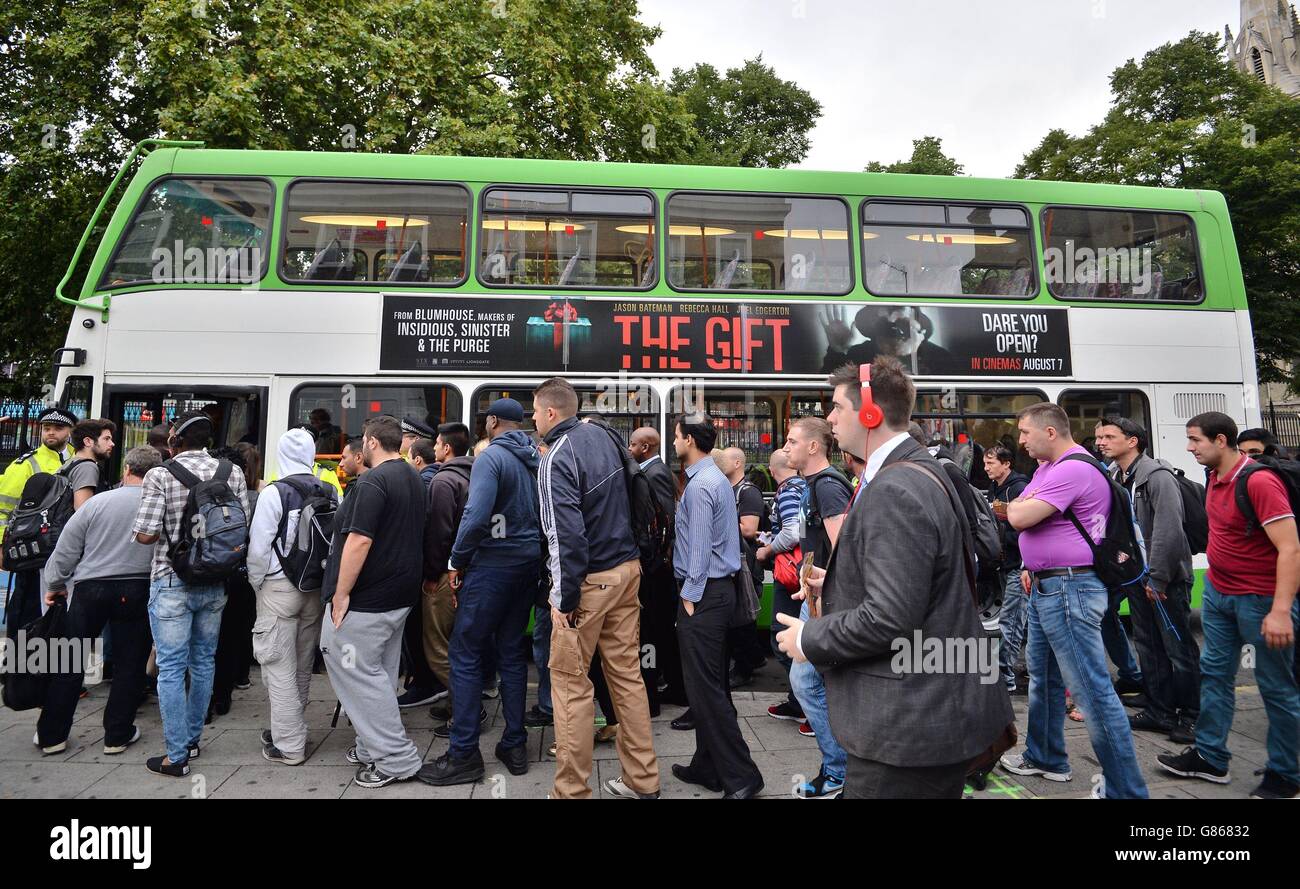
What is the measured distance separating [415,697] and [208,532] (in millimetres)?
2235

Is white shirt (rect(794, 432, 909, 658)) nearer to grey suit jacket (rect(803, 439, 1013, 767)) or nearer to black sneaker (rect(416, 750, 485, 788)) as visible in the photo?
grey suit jacket (rect(803, 439, 1013, 767))

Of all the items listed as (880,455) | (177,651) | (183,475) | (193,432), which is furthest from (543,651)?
(880,455)

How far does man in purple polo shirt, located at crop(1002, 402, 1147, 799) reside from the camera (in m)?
3.50

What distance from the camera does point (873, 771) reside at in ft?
7.18

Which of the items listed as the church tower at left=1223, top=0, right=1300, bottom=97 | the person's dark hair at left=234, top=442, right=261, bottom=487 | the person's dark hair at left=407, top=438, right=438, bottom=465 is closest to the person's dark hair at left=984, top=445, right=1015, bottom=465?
the person's dark hair at left=407, top=438, right=438, bottom=465

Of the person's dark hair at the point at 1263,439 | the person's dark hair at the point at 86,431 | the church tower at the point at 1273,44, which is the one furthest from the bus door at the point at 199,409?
the church tower at the point at 1273,44

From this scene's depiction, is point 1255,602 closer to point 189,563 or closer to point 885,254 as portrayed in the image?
point 885,254

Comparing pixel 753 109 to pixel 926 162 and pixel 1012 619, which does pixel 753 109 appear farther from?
pixel 1012 619

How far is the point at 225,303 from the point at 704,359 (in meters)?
4.34

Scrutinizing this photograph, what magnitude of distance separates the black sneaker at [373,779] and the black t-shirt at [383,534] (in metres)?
0.98

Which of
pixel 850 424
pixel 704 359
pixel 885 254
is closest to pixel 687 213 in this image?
pixel 704 359

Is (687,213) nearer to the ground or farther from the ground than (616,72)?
nearer to the ground

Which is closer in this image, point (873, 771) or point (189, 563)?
point (873, 771)

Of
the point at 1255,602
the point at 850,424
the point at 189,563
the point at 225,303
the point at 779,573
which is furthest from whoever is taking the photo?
the point at 225,303
